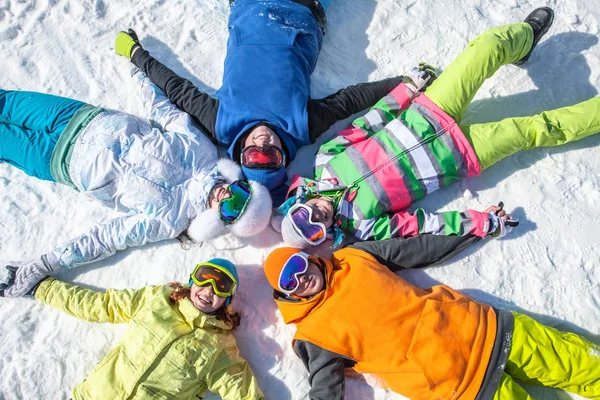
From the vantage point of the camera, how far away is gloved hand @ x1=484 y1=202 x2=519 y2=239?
2.36 metres

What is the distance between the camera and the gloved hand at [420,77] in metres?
2.63

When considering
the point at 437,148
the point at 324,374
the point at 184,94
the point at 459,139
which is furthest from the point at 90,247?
the point at 459,139

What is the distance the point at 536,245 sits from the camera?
8.12 feet

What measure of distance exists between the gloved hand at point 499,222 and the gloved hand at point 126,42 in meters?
2.28

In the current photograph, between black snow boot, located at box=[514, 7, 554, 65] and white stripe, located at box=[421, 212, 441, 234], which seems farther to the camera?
black snow boot, located at box=[514, 7, 554, 65]

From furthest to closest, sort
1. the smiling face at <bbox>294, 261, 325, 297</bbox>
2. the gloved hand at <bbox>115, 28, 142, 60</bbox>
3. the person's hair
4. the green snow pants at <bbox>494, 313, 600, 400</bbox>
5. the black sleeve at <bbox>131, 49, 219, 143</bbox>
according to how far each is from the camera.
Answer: the gloved hand at <bbox>115, 28, 142, 60</bbox>
the black sleeve at <bbox>131, 49, 219, 143</bbox>
the person's hair
the smiling face at <bbox>294, 261, 325, 297</bbox>
the green snow pants at <bbox>494, 313, 600, 400</bbox>

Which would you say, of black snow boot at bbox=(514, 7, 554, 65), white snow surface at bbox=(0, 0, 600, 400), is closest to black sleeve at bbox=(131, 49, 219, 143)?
white snow surface at bbox=(0, 0, 600, 400)

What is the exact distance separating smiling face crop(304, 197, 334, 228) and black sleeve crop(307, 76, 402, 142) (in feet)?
1.41

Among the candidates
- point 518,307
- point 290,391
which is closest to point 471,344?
point 518,307

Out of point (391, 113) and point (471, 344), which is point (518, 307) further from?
point (391, 113)

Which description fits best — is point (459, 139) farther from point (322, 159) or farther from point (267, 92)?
point (267, 92)

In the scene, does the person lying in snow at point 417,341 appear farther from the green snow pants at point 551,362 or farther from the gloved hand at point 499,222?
the gloved hand at point 499,222

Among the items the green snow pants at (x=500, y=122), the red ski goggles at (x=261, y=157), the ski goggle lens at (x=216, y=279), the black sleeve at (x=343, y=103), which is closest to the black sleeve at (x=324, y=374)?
the ski goggle lens at (x=216, y=279)

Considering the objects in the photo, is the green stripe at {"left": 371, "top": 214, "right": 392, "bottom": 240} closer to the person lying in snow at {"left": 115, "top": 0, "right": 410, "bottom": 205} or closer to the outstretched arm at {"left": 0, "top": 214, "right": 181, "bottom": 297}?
the person lying in snow at {"left": 115, "top": 0, "right": 410, "bottom": 205}
